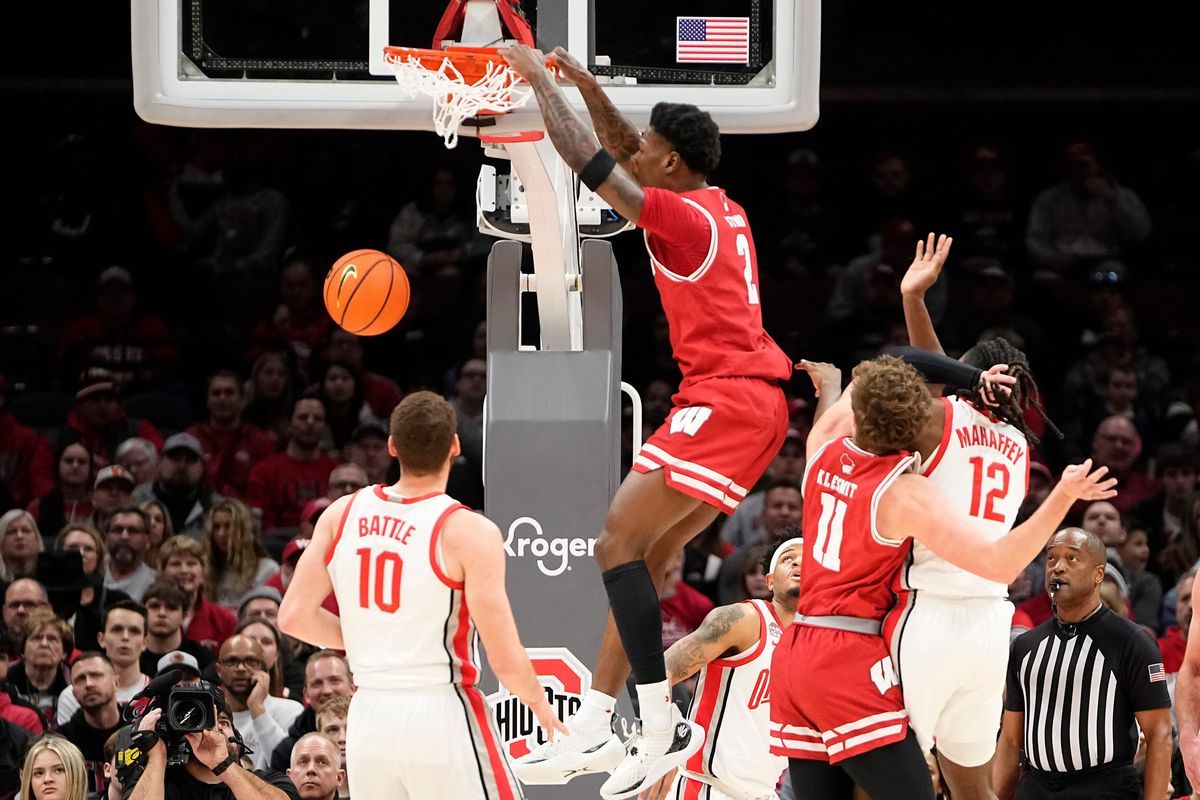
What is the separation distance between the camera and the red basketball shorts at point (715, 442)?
17.7 ft

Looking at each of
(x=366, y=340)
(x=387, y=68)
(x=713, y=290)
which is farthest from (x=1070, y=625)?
(x=366, y=340)

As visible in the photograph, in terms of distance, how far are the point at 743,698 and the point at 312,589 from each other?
6.62 ft

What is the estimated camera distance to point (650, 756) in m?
5.53

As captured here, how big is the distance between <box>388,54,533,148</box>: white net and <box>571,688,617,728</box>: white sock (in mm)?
1812

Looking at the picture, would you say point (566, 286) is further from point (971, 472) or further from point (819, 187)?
point (819, 187)

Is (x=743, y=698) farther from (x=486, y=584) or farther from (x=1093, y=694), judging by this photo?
(x=486, y=584)

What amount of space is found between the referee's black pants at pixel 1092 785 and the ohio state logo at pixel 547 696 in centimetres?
214

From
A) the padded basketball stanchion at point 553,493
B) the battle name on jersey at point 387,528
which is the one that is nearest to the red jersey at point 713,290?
the padded basketball stanchion at point 553,493

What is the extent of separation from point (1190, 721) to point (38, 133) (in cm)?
998

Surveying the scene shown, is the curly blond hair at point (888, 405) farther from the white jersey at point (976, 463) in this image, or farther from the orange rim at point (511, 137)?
the orange rim at point (511, 137)

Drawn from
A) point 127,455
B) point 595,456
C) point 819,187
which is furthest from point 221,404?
point 595,456

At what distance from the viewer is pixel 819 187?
13.3 m

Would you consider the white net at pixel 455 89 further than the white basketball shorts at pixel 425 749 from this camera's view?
Yes

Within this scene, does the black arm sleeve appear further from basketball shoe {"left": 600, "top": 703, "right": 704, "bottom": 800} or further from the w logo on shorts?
basketball shoe {"left": 600, "top": 703, "right": 704, "bottom": 800}
